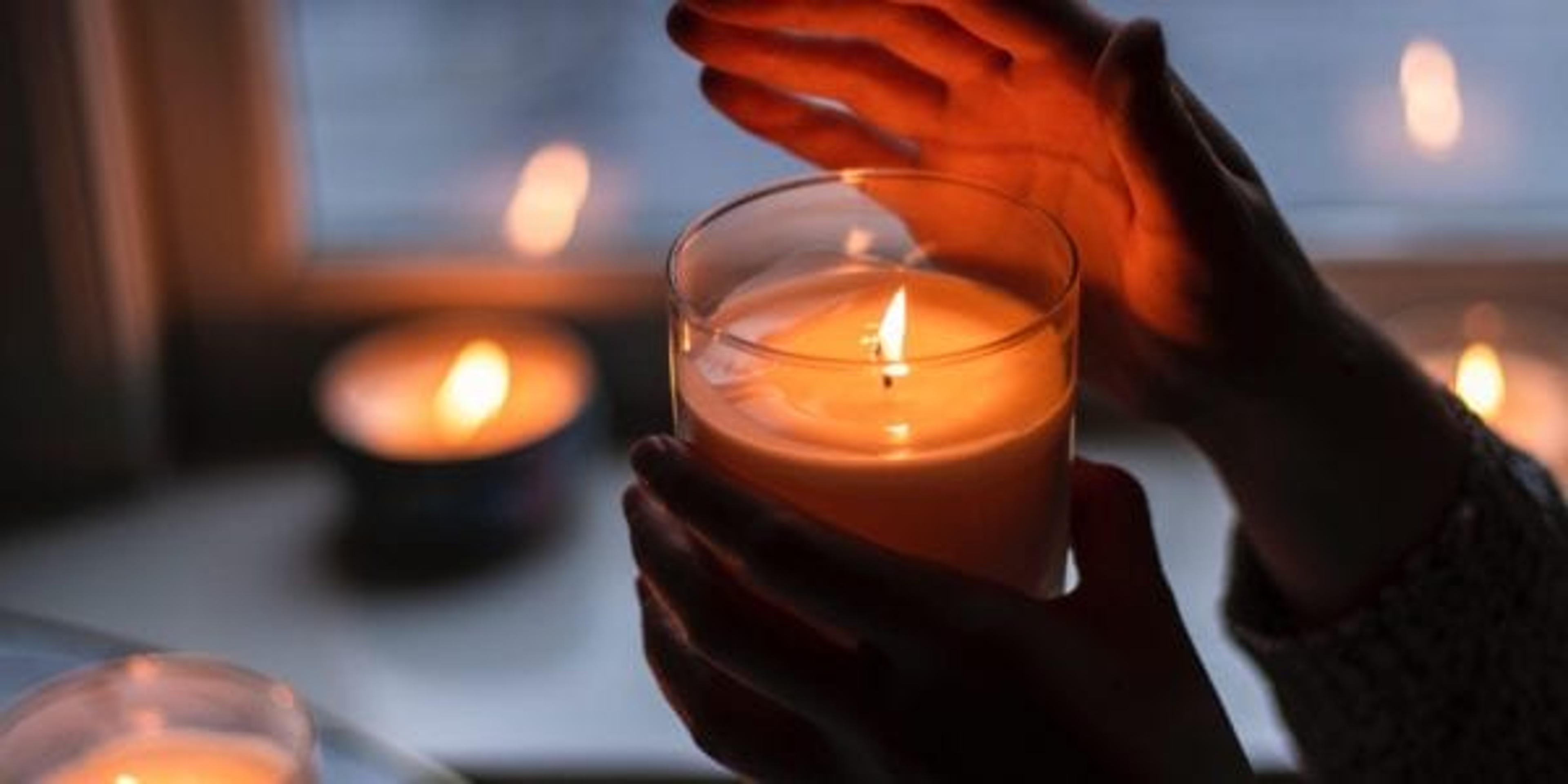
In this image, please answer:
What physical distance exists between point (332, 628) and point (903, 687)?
74 centimetres

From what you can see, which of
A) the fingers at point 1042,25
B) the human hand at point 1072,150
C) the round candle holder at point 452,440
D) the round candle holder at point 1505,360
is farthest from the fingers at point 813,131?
the round candle holder at point 1505,360

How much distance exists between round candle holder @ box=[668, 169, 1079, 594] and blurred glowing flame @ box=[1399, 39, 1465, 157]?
0.76 metres

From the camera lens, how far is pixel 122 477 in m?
1.45

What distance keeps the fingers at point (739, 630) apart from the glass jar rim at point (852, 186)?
6 cm

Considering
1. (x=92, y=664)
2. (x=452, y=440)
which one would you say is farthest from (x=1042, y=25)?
(x=452, y=440)

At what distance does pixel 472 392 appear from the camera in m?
1.43

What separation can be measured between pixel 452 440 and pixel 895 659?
2.49 ft

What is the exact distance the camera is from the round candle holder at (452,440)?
1360 mm

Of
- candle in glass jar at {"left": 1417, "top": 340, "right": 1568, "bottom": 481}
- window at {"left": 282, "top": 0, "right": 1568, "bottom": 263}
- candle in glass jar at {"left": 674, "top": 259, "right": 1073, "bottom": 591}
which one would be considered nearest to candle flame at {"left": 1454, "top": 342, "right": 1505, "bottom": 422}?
candle in glass jar at {"left": 1417, "top": 340, "right": 1568, "bottom": 481}

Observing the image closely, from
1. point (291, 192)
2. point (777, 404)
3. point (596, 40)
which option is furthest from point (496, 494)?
point (777, 404)

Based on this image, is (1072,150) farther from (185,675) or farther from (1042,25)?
(185,675)

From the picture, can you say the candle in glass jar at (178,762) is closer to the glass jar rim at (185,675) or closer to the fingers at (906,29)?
the glass jar rim at (185,675)

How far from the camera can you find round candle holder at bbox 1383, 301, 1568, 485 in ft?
4.68

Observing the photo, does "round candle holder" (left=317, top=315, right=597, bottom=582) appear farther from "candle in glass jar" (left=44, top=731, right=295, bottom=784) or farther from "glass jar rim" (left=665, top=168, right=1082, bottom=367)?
"glass jar rim" (left=665, top=168, right=1082, bottom=367)
